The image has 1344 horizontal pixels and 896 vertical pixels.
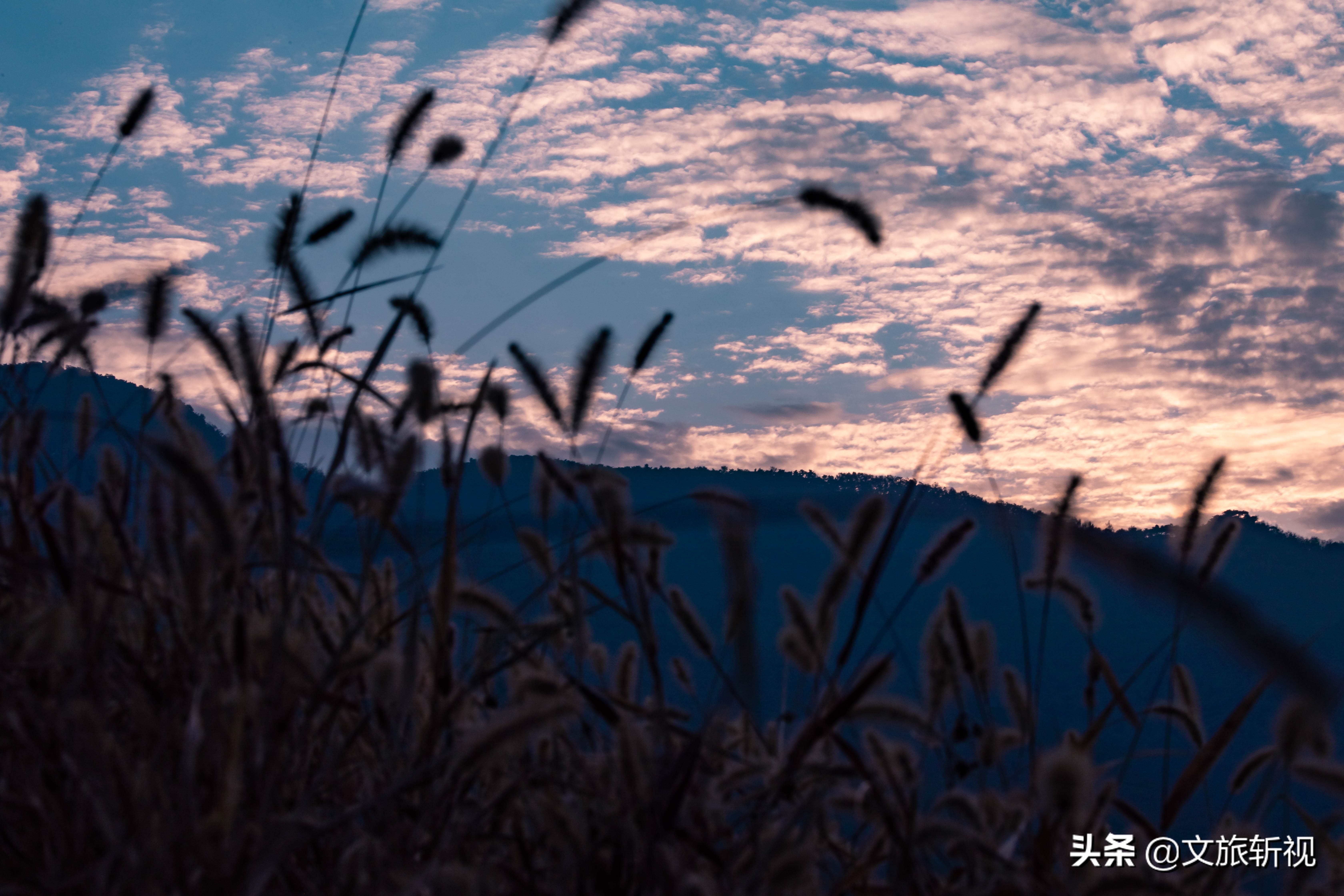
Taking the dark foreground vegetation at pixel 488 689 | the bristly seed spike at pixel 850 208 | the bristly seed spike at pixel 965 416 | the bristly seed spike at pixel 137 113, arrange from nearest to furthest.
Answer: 1. the dark foreground vegetation at pixel 488 689
2. the bristly seed spike at pixel 965 416
3. the bristly seed spike at pixel 850 208
4. the bristly seed spike at pixel 137 113

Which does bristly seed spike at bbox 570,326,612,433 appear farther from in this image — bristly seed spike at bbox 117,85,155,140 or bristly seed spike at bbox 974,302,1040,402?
bristly seed spike at bbox 117,85,155,140

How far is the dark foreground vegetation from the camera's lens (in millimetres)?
1245

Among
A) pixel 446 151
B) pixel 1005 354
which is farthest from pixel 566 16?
pixel 1005 354

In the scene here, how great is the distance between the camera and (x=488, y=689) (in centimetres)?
221

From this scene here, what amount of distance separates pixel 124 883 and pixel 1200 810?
3.13 metres

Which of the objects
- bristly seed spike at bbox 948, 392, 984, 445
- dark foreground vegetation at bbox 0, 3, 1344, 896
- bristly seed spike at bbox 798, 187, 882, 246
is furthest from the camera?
bristly seed spike at bbox 798, 187, 882, 246

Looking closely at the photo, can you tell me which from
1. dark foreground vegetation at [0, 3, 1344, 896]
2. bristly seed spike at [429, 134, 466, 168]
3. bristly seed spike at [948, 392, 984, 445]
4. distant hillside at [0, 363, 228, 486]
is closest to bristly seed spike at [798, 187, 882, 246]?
dark foreground vegetation at [0, 3, 1344, 896]

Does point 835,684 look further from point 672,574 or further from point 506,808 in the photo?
point 672,574

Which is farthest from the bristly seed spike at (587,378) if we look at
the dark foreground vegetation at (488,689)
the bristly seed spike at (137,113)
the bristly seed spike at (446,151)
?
the bristly seed spike at (137,113)

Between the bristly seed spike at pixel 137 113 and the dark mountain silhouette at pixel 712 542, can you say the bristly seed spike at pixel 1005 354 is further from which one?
the bristly seed spike at pixel 137 113

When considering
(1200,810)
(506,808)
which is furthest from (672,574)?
(506,808)

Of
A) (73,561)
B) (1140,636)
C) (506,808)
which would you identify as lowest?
(506,808)

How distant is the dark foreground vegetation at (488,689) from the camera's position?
1245 mm

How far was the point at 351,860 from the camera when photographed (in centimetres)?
128
